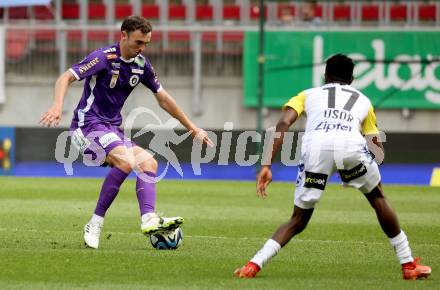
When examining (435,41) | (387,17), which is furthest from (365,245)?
(387,17)

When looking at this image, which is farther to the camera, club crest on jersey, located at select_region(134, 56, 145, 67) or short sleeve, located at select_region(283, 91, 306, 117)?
club crest on jersey, located at select_region(134, 56, 145, 67)

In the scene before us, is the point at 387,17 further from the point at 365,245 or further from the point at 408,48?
the point at 365,245

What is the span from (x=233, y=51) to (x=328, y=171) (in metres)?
19.8

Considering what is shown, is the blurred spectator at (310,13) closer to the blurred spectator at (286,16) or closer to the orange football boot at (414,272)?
the blurred spectator at (286,16)

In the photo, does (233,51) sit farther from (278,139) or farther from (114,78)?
(278,139)

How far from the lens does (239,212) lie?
50.6ft

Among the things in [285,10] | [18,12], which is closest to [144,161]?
[285,10]

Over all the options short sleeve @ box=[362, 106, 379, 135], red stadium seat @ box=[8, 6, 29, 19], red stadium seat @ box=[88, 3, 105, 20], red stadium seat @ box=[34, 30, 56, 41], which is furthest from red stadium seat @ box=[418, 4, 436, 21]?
short sleeve @ box=[362, 106, 379, 135]

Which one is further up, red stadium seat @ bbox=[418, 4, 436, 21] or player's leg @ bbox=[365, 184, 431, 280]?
red stadium seat @ bbox=[418, 4, 436, 21]

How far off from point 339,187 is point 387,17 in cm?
840

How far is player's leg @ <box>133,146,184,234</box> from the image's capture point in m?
10.1

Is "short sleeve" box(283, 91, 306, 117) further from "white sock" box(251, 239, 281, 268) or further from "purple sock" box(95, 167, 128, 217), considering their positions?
"purple sock" box(95, 167, 128, 217)

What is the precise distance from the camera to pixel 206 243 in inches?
437

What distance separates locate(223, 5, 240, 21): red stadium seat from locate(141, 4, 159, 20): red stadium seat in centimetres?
180
